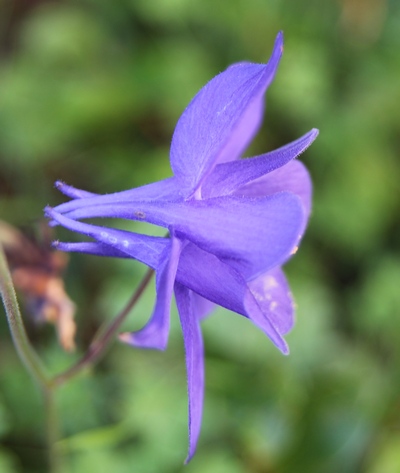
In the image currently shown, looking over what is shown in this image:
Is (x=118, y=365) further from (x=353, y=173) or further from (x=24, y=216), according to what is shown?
(x=353, y=173)

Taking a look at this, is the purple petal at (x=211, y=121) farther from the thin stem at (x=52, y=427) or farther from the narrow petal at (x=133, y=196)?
the thin stem at (x=52, y=427)

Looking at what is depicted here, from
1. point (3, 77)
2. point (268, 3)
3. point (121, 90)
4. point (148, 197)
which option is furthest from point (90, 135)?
point (148, 197)

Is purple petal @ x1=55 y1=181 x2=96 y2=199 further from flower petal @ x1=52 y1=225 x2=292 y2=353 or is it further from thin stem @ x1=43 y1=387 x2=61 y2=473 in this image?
thin stem @ x1=43 y1=387 x2=61 y2=473

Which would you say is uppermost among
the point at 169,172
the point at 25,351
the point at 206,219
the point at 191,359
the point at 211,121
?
the point at 211,121

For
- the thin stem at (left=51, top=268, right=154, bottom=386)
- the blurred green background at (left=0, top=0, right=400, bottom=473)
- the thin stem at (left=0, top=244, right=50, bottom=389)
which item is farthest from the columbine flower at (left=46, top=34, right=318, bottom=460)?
the blurred green background at (left=0, top=0, right=400, bottom=473)

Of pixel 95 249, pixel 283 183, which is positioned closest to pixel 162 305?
pixel 95 249

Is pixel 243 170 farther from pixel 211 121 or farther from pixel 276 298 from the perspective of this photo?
pixel 276 298

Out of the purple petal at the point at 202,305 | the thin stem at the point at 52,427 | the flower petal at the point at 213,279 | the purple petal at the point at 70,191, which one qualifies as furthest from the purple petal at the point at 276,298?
the thin stem at the point at 52,427
